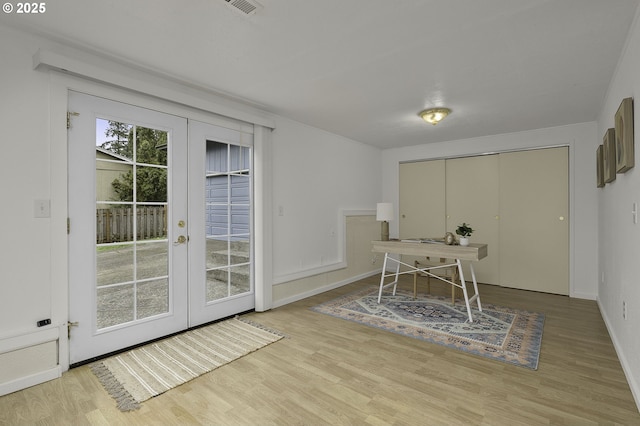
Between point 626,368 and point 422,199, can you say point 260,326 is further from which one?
point 422,199

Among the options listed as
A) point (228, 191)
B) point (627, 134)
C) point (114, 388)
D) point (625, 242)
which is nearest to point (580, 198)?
point (625, 242)

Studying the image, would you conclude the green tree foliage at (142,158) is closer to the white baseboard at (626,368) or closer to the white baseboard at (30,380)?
the white baseboard at (30,380)

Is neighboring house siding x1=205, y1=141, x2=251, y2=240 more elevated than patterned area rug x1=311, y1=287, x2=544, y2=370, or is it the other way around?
neighboring house siding x1=205, y1=141, x2=251, y2=240

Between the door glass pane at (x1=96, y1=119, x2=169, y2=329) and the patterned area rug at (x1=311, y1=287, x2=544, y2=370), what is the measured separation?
6.15 ft

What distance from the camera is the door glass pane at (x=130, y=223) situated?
2488mm

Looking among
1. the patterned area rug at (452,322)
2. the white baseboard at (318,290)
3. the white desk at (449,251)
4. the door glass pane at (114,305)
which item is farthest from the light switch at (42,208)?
the white desk at (449,251)

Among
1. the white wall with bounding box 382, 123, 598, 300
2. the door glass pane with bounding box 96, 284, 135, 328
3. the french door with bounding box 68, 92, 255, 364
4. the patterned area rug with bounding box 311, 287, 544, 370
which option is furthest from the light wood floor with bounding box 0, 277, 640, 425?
the white wall with bounding box 382, 123, 598, 300

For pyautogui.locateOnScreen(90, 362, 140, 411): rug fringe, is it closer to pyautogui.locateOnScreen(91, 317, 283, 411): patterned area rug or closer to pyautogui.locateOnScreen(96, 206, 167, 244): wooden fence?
pyautogui.locateOnScreen(91, 317, 283, 411): patterned area rug

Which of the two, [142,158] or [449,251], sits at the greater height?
[142,158]

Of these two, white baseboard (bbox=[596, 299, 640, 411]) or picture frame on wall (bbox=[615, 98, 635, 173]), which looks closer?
white baseboard (bbox=[596, 299, 640, 411])

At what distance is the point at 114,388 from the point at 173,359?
0.45 meters

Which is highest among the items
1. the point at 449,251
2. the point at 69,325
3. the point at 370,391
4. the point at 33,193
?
the point at 33,193

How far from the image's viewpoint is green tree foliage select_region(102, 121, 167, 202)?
2570mm

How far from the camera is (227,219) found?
3395 millimetres
